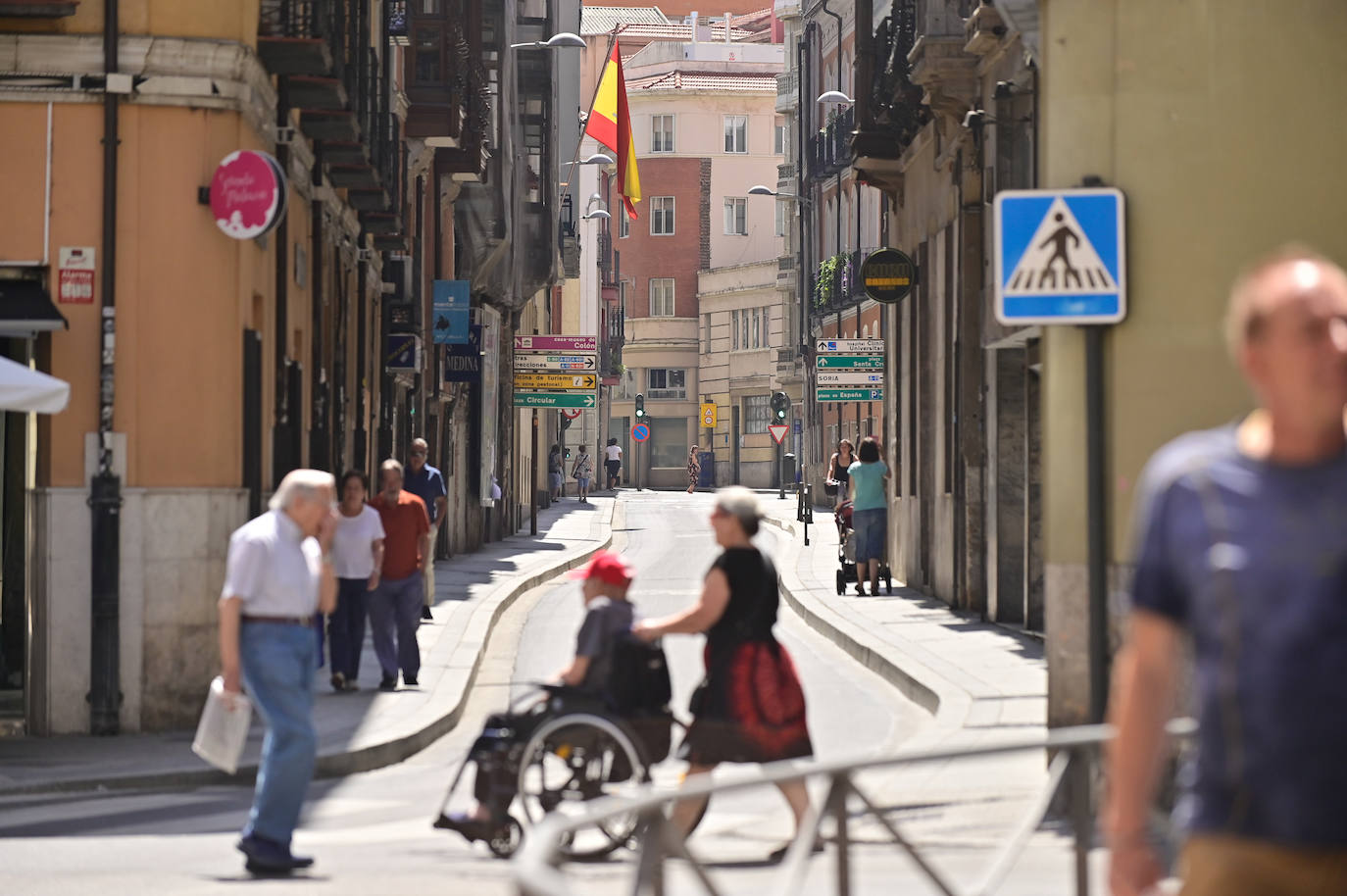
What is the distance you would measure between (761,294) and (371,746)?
248 feet

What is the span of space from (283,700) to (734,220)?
8652 cm

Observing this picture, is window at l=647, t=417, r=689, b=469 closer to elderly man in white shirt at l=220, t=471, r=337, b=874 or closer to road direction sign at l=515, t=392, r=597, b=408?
road direction sign at l=515, t=392, r=597, b=408

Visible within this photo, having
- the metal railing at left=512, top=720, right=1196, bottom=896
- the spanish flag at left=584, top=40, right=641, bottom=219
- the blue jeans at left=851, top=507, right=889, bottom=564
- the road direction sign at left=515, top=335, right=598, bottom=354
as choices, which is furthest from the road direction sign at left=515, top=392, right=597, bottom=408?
the metal railing at left=512, top=720, right=1196, bottom=896

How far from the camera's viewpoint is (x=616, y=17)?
349 ft

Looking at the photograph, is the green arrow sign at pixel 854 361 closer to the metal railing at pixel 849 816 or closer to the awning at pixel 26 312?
the awning at pixel 26 312

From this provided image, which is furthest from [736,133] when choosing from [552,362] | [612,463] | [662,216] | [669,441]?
[552,362]

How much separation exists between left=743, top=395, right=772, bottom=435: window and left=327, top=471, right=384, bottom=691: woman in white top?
230 ft

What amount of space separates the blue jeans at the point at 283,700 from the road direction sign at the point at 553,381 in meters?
35.1

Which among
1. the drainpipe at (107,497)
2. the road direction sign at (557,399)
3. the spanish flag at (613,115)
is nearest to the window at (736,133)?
the spanish flag at (613,115)

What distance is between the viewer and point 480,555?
122 ft

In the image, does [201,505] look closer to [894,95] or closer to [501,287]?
[894,95]

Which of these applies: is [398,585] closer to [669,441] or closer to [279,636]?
[279,636]

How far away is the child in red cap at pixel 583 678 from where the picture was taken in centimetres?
1002

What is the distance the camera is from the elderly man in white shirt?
32.2 feet
